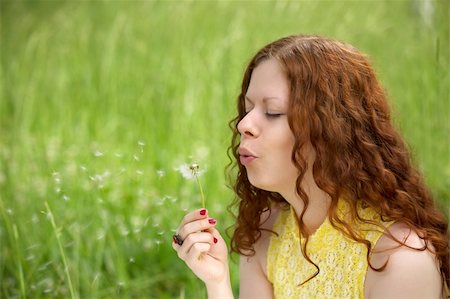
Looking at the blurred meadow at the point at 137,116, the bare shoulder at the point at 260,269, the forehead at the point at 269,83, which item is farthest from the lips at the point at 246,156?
the blurred meadow at the point at 137,116

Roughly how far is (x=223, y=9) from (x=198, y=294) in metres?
2.37

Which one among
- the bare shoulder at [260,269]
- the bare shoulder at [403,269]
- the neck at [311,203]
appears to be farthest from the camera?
the bare shoulder at [260,269]

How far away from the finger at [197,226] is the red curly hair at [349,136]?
0.62 feet

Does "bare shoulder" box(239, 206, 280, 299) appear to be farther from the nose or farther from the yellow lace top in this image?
the nose

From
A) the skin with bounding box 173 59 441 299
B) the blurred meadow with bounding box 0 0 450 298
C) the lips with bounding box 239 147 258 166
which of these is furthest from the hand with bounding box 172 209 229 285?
the blurred meadow with bounding box 0 0 450 298

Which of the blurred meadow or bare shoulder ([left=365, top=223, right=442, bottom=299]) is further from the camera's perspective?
the blurred meadow

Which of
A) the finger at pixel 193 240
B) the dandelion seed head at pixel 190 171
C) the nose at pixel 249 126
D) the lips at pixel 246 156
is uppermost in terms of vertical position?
the nose at pixel 249 126

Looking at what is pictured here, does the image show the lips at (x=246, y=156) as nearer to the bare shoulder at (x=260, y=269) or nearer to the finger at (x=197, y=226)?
the finger at (x=197, y=226)

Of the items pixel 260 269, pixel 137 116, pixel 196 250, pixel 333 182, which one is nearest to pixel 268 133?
pixel 333 182

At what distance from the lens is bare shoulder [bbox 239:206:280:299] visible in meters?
1.82

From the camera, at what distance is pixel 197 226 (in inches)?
63.0

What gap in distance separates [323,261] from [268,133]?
31 cm

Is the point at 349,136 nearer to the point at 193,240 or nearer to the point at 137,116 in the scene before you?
the point at 193,240

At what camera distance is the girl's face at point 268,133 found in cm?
158
